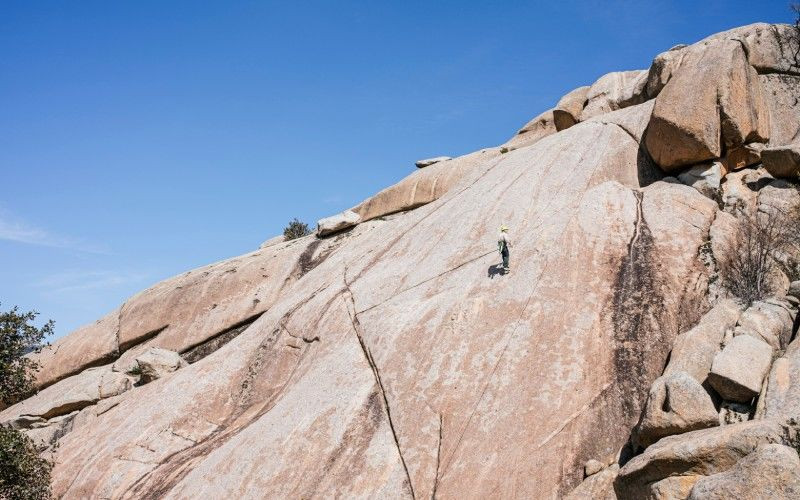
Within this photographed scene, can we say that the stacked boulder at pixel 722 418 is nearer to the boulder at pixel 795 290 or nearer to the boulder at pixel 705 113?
the boulder at pixel 795 290

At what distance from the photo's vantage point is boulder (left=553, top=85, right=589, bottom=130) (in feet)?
104

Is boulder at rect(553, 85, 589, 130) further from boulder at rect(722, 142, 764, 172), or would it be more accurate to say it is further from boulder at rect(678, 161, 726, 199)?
boulder at rect(678, 161, 726, 199)

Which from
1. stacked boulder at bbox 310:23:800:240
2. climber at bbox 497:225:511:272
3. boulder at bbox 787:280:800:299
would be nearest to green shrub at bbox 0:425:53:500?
climber at bbox 497:225:511:272

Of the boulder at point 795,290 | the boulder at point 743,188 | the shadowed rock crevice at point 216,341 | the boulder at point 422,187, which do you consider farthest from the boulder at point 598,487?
the boulder at point 422,187

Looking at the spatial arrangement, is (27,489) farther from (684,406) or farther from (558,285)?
(684,406)

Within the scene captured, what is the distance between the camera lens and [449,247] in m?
20.3

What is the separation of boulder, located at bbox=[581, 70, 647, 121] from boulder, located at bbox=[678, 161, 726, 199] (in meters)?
7.65

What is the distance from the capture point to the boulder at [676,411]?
1174cm

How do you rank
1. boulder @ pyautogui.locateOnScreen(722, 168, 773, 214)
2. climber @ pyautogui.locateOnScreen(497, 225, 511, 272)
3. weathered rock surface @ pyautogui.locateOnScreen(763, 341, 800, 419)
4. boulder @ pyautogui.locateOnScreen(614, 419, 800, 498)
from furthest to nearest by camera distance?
1. boulder @ pyautogui.locateOnScreen(722, 168, 773, 214)
2. climber @ pyautogui.locateOnScreen(497, 225, 511, 272)
3. weathered rock surface @ pyautogui.locateOnScreen(763, 341, 800, 419)
4. boulder @ pyautogui.locateOnScreen(614, 419, 800, 498)

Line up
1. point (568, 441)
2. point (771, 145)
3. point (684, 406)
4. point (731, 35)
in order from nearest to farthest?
point (684, 406)
point (568, 441)
point (771, 145)
point (731, 35)

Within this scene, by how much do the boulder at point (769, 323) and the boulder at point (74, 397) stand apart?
849 inches

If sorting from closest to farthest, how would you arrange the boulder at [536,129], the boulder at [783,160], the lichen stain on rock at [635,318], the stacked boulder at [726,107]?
the lichen stain on rock at [635,318]
the boulder at [783,160]
the stacked boulder at [726,107]
the boulder at [536,129]

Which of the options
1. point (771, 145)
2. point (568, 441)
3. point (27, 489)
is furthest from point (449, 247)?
point (27, 489)

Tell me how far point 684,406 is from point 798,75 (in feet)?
59.9
